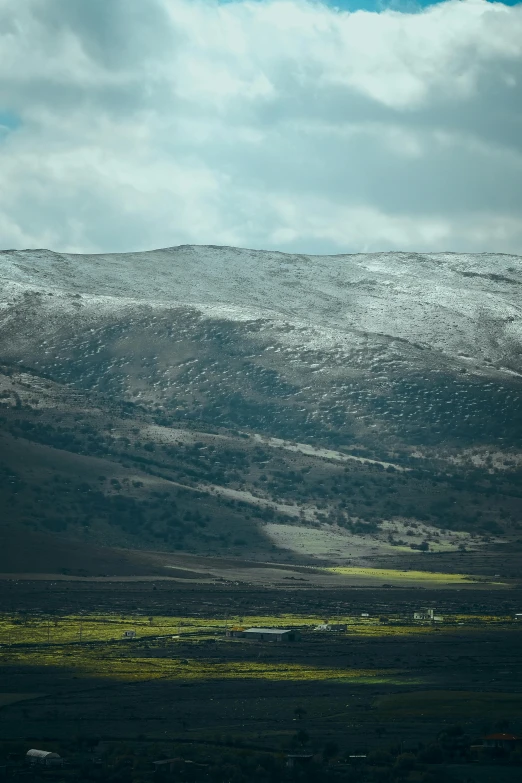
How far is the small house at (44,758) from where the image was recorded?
39.9 m

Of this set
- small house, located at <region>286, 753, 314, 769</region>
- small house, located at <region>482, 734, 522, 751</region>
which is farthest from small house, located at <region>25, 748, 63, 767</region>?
small house, located at <region>482, 734, 522, 751</region>

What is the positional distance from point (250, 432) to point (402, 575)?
55.4m

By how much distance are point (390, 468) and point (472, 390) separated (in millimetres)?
27773

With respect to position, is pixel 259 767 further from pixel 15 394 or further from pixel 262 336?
pixel 262 336

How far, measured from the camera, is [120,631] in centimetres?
7150

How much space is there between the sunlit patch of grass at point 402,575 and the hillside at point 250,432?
649 centimetres

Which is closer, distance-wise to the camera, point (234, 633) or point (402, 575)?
point (234, 633)

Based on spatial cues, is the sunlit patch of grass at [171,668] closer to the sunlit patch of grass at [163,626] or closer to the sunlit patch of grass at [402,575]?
the sunlit patch of grass at [163,626]

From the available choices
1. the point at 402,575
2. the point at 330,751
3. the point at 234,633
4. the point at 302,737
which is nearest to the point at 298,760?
the point at 330,751

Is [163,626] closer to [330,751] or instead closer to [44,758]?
[330,751]

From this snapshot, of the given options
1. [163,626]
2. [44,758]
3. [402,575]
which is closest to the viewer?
[44,758]

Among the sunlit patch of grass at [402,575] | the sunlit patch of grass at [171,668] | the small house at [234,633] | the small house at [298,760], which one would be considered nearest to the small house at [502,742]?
the small house at [298,760]

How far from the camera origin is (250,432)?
6240 inches

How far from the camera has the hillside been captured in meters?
119
